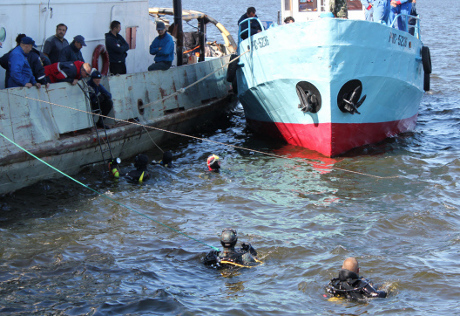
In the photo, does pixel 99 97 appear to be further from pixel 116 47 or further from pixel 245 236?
pixel 245 236

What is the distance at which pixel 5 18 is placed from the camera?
35.1ft

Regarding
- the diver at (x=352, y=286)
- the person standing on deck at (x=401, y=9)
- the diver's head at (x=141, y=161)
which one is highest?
the person standing on deck at (x=401, y=9)

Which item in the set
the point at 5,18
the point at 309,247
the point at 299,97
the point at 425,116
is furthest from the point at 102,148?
the point at 425,116

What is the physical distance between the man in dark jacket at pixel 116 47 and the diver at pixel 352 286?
806 cm

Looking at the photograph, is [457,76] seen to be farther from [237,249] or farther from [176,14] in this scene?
[237,249]

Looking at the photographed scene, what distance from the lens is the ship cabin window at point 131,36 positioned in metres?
14.3

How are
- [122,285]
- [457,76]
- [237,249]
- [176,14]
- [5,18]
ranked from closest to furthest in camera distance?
1. [122,285]
2. [237,249]
3. [5,18]
4. [176,14]
5. [457,76]

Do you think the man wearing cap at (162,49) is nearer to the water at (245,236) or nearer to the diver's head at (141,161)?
the water at (245,236)

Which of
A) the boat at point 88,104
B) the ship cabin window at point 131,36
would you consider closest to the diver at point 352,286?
the boat at point 88,104

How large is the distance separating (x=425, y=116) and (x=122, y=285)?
1241cm

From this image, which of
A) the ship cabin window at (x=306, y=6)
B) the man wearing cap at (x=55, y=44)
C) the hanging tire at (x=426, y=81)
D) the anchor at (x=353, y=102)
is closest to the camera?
the man wearing cap at (x=55, y=44)

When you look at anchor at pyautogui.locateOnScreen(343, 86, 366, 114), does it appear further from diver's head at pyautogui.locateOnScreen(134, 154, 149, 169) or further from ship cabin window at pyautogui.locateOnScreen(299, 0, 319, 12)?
ship cabin window at pyautogui.locateOnScreen(299, 0, 319, 12)

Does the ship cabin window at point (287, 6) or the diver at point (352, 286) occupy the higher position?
the ship cabin window at point (287, 6)

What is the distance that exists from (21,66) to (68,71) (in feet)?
3.62
